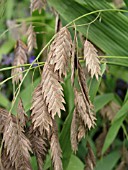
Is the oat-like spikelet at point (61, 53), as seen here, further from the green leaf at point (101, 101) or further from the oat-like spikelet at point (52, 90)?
the green leaf at point (101, 101)

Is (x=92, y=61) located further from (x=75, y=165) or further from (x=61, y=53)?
(x=75, y=165)

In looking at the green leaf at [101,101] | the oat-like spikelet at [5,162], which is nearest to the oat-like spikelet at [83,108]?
the oat-like spikelet at [5,162]

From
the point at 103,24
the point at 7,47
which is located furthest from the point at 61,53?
the point at 7,47

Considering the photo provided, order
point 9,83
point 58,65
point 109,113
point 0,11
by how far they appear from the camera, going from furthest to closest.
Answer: point 9,83 < point 109,113 < point 0,11 < point 58,65

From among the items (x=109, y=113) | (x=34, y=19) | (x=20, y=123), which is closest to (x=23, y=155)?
(x=20, y=123)

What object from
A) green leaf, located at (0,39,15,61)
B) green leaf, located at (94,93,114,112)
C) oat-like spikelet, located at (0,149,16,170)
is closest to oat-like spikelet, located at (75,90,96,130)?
oat-like spikelet, located at (0,149,16,170)

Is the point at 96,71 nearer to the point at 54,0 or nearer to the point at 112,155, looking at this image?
the point at 54,0
